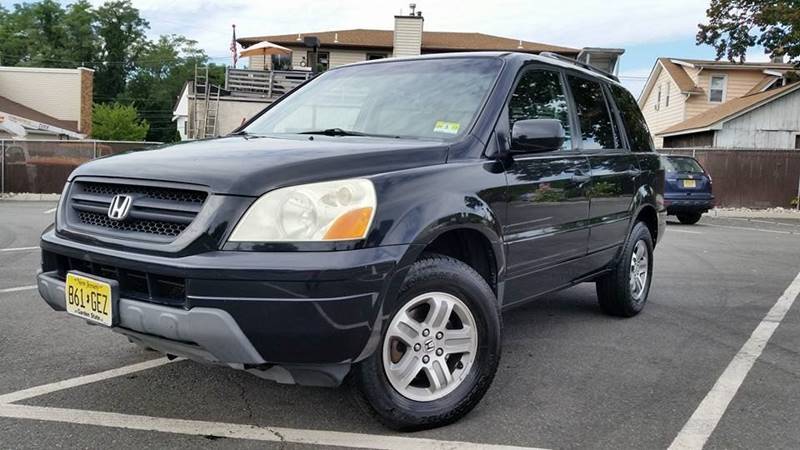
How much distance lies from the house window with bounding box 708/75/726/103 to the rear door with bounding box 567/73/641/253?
2861cm

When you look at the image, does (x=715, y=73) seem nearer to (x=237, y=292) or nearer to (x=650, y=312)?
(x=650, y=312)

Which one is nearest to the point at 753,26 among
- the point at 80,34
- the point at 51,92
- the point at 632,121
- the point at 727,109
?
the point at 727,109

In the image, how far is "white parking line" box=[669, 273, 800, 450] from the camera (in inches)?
124

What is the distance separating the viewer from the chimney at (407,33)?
3089cm

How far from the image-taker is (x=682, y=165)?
610 inches

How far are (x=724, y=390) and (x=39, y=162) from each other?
1975cm

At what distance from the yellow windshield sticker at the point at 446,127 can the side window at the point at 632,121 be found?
2262mm

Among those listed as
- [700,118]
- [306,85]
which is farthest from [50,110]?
[306,85]

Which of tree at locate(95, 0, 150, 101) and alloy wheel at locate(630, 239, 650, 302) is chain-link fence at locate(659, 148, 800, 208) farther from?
tree at locate(95, 0, 150, 101)

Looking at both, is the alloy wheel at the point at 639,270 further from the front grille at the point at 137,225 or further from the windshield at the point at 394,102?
the front grille at the point at 137,225

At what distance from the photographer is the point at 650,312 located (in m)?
5.73

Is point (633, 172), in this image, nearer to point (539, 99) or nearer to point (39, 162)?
point (539, 99)

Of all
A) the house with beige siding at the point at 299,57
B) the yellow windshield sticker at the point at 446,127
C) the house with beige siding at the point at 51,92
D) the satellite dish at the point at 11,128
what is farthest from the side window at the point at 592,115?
the house with beige siding at the point at 51,92

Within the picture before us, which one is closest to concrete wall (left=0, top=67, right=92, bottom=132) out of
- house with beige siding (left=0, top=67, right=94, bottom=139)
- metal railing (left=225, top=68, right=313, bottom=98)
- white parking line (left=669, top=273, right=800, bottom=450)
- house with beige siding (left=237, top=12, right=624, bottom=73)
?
house with beige siding (left=0, top=67, right=94, bottom=139)
